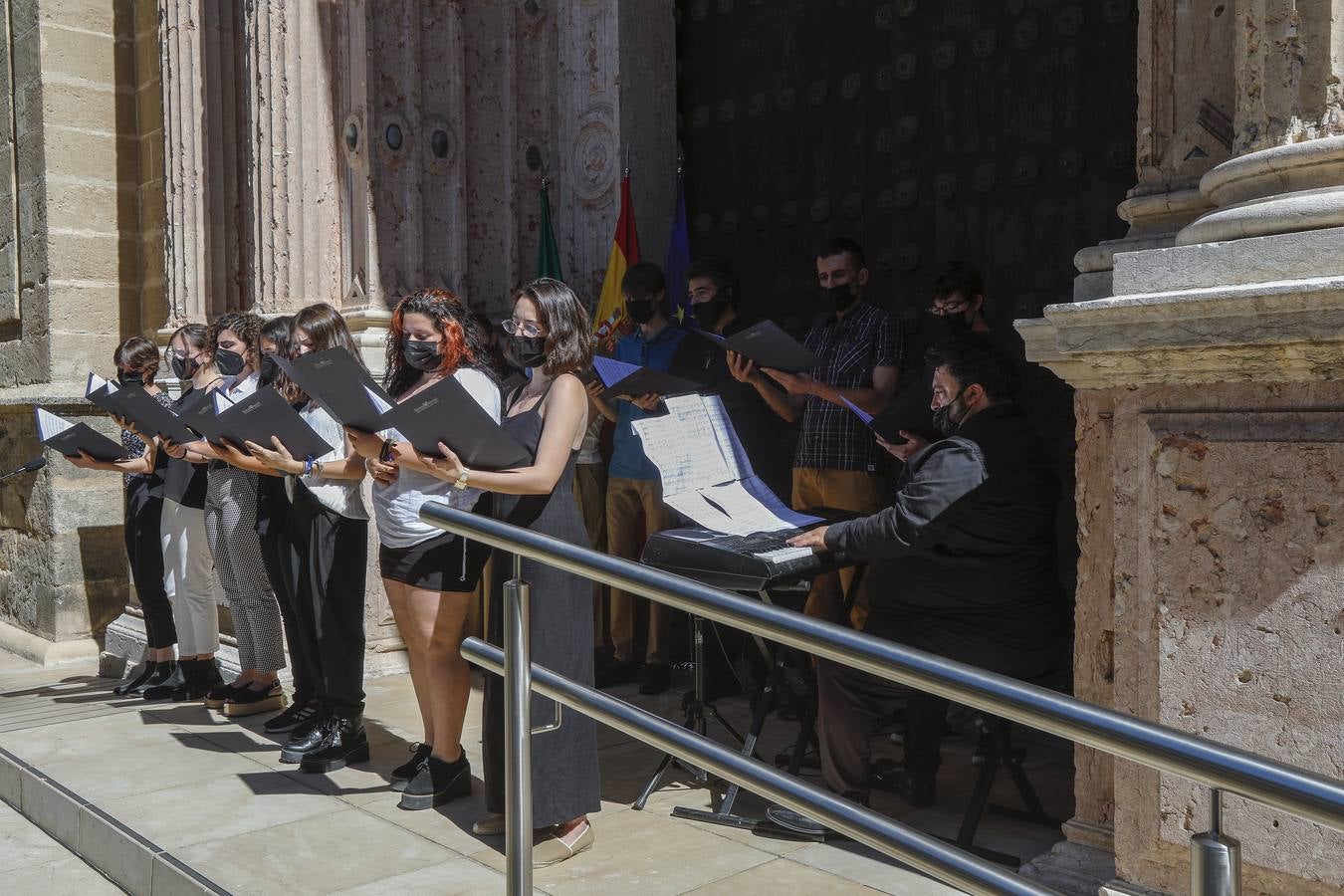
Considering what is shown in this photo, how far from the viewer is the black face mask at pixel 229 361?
555 cm

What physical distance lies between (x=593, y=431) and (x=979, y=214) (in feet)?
6.63

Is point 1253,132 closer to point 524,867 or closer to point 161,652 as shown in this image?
point 524,867

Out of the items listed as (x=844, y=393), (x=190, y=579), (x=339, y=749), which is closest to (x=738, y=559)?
(x=844, y=393)

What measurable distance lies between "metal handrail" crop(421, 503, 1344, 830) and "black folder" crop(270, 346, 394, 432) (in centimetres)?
167

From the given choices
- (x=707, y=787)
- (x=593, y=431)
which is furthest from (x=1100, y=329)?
(x=593, y=431)

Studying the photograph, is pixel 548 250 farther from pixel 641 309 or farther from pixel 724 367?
pixel 724 367

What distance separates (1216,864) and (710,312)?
412 cm

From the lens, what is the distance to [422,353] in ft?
13.6

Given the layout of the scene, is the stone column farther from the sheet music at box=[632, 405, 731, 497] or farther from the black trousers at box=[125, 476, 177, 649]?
the black trousers at box=[125, 476, 177, 649]

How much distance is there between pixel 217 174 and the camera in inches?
289

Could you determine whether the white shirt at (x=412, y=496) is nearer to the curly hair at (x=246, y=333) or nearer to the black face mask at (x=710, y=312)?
the black face mask at (x=710, y=312)

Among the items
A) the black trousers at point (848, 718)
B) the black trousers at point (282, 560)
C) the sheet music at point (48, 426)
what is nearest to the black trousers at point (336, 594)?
the black trousers at point (282, 560)

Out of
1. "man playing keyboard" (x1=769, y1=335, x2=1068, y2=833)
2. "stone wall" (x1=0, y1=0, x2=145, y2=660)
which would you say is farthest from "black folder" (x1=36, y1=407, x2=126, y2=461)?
"man playing keyboard" (x1=769, y1=335, x2=1068, y2=833)

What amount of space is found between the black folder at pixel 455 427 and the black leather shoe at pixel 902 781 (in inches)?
59.0
